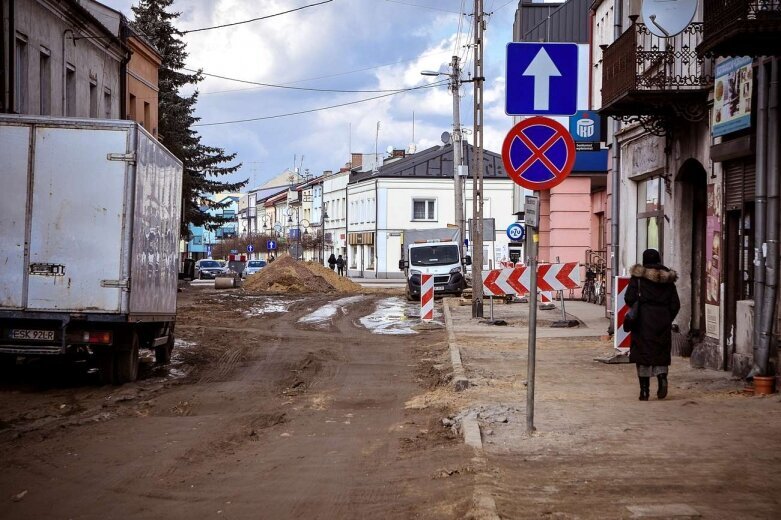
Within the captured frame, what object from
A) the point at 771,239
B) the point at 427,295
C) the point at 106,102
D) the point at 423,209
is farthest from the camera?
the point at 423,209

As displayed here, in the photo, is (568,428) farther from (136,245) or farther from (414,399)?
(136,245)

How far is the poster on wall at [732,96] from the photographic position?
12625mm

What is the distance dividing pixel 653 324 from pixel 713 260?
3.40m

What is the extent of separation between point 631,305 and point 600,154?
2145 centimetres

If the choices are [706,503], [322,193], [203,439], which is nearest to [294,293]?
[203,439]

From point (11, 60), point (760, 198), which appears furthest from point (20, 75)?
point (760, 198)

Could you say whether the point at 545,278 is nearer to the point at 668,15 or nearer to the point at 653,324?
the point at 668,15

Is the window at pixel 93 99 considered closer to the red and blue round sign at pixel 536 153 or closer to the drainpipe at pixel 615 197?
the drainpipe at pixel 615 197

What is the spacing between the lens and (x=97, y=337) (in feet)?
42.5

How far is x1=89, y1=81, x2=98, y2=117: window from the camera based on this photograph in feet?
104

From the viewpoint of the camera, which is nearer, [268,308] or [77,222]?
[77,222]

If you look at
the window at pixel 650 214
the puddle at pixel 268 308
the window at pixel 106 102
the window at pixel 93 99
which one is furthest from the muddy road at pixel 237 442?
the window at pixel 106 102

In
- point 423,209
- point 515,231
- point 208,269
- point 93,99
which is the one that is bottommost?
point 208,269

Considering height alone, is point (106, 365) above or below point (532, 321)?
below
